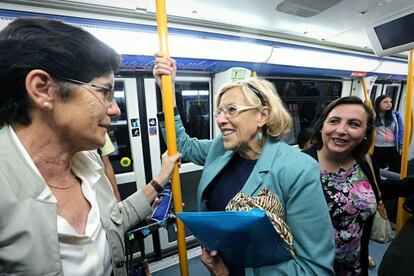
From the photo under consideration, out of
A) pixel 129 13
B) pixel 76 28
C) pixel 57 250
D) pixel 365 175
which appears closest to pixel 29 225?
pixel 57 250

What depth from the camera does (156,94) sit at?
8.63 ft

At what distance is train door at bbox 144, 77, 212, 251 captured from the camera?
8.70 feet

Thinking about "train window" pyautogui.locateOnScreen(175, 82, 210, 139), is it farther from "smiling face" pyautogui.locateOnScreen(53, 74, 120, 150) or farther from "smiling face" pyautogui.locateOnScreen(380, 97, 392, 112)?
"smiling face" pyautogui.locateOnScreen(380, 97, 392, 112)

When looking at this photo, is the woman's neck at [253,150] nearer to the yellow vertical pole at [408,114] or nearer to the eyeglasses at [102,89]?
the eyeglasses at [102,89]

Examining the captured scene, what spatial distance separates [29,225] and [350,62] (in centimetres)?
408

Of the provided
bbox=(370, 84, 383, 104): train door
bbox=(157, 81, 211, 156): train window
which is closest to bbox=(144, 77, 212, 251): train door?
bbox=(157, 81, 211, 156): train window

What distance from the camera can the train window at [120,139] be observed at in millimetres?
2521

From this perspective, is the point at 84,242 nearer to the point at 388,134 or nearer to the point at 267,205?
the point at 267,205

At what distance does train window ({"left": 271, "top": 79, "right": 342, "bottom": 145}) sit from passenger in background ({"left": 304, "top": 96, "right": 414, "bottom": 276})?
7.86 feet

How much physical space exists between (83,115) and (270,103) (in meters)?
0.90

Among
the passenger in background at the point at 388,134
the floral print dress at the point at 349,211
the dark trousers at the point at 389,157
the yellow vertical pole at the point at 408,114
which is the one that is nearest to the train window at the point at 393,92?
the passenger in background at the point at 388,134

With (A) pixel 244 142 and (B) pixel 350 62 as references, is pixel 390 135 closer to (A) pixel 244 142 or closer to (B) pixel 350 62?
(B) pixel 350 62

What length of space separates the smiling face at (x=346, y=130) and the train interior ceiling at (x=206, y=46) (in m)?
0.98

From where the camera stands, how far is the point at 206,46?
2131mm
